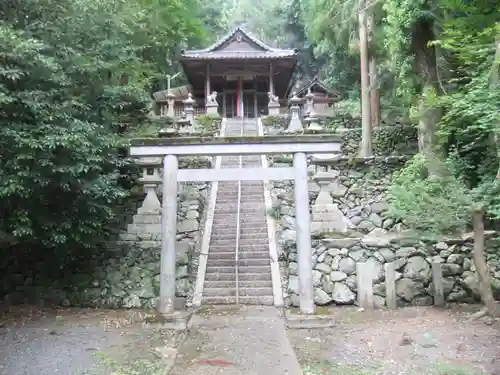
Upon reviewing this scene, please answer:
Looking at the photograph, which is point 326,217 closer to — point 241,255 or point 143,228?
point 241,255

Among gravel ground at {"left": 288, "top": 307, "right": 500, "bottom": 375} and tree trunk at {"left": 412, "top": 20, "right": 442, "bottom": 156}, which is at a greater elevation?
tree trunk at {"left": 412, "top": 20, "right": 442, "bottom": 156}

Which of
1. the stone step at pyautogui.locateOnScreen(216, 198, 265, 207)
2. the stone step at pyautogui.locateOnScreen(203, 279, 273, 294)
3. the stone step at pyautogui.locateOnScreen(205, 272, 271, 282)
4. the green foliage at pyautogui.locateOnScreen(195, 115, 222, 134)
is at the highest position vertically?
the green foliage at pyautogui.locateOnScreen(195, 115, 222, 134)

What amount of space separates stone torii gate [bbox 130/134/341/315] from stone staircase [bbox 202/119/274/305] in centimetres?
137

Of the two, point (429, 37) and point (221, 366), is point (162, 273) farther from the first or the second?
point (429, 37)

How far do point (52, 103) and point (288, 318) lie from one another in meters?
5.30

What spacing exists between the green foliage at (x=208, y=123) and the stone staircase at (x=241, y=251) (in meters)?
5.97

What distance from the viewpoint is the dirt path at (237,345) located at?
5184 mm

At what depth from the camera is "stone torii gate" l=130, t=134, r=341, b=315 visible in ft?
25.4

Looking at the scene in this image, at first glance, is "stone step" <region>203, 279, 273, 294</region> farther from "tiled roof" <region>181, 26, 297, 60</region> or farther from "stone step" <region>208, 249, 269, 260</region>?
"tiled roof" <region>181, 26, 297, 60</region>

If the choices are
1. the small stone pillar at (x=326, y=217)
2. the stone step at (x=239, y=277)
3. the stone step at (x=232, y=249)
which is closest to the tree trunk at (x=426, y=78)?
the small stone pillar at (x=326, y=217)

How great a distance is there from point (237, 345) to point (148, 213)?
15.1 feet

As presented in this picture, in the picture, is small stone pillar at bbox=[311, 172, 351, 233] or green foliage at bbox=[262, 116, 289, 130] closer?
small stone pillar at bbox=[311, 172, 351, 233]

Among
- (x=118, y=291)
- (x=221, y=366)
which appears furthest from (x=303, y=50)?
(x=221, y=366)

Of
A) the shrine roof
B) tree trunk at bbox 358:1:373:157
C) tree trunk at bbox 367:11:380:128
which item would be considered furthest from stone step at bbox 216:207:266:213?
the shrine roof
